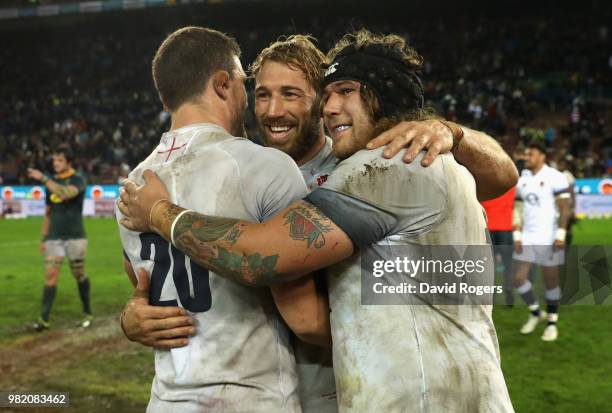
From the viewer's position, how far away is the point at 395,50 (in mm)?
2404

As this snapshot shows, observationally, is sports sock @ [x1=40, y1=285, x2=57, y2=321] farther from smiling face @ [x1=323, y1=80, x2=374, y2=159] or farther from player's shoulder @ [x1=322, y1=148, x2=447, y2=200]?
player's shoulder @ [x1=322, y1=148, x2=447, y2=200]

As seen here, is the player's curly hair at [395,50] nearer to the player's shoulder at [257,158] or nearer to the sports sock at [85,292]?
the player's shoulder at [257,158]

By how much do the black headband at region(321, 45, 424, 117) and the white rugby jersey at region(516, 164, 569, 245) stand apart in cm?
606

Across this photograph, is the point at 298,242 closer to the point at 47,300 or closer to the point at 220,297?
the point at 220,297

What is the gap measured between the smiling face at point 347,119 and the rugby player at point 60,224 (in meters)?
6.66

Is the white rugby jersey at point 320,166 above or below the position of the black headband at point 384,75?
below

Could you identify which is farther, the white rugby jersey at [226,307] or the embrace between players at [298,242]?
the white rugby jersey at [226,307]

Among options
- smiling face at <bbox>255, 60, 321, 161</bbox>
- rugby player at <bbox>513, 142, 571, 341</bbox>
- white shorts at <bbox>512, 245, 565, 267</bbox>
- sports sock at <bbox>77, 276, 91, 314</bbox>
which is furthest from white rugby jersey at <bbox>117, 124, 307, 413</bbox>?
sports sock at <bbox>77, 276, 91, 314</bbox>

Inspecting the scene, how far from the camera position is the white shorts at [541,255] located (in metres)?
7.54

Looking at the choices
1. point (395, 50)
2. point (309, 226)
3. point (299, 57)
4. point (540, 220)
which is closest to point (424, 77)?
point (540, 220)

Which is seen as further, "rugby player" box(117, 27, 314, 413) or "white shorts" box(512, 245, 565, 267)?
"white shorts" box(512, 245, 565, 267)

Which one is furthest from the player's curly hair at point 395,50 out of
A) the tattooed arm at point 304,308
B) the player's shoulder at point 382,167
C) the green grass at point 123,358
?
the green grass at point 123,358

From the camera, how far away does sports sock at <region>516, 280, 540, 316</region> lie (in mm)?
7840

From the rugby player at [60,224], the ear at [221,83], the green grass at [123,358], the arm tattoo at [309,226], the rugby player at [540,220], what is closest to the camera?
the arm tattoo at [309,226]
